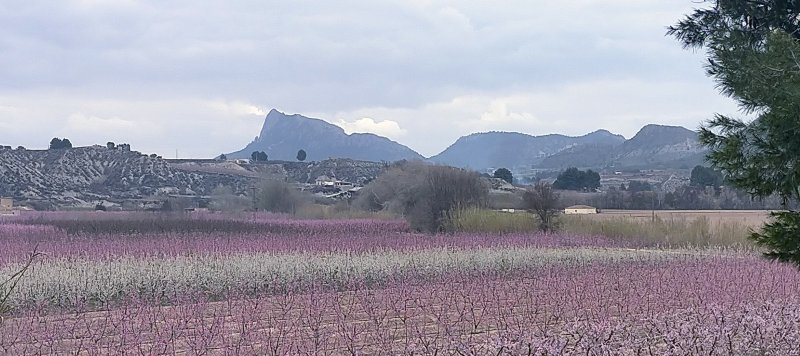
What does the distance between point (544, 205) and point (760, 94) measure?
24.7m

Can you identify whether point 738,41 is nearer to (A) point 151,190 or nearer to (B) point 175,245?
(B) point 175,245

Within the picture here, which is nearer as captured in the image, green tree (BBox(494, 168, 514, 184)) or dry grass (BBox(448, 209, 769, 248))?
dry grass (BBox(448, 209, 769, 248))

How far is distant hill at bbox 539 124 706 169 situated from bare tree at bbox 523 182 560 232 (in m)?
99.0

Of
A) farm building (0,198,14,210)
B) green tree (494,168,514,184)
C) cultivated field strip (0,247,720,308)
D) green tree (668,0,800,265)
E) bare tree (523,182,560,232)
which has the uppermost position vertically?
green tree (494,168,514,184)

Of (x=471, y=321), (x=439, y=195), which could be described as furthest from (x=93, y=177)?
(x=471, y=321)

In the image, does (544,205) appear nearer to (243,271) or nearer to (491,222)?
(491,222)

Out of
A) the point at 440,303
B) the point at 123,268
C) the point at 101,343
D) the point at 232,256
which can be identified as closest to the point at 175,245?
the point at 232,256

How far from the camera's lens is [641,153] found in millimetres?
151375

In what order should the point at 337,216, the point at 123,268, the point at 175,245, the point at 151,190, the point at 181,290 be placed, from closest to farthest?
the point at 181,290 < the point at 123,268 < the point at 175,245 < the point at 337,216 < the point at 151,190

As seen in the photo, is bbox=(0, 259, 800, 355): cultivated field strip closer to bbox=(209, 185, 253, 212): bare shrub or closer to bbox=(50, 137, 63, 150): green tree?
bbox=(209, 185, 253, 212): bare shrub

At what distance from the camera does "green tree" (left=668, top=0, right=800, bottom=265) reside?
4.97 m

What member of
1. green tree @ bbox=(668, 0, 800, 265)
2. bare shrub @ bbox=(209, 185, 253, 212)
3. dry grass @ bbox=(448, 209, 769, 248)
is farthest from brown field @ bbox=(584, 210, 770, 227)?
bare shrub @ bbox=(209, 185, 253, 212)

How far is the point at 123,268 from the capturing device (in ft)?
45.3

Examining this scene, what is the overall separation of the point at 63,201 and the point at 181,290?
206ft
